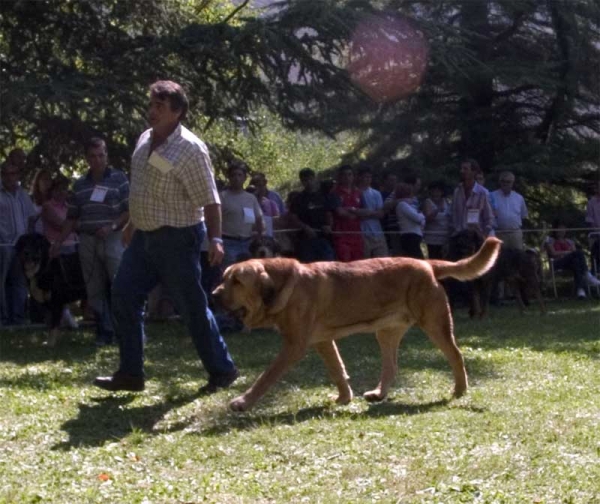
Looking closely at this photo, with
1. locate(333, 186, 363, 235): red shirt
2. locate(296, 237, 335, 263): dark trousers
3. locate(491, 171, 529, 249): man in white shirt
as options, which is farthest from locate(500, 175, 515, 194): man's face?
locate(296, 237, 335, 263): dark trousers

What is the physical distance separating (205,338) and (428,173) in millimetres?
11602

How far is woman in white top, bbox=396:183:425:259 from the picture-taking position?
603 inches

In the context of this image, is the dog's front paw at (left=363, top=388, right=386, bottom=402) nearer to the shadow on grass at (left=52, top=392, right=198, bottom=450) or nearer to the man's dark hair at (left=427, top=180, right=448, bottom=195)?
the shadow on grass at (left=52, top=392, right=198, bottom=450)

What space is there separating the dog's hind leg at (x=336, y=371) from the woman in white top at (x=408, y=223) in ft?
24.6

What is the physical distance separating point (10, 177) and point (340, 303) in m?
6.85

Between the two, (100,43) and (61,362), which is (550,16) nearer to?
(100,43)

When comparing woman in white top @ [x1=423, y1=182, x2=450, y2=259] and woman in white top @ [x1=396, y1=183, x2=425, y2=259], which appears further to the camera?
woman in white top @ [x1=423, y1=182, x2=450, y2=259]

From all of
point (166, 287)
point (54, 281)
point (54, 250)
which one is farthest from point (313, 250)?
point (166, 287)

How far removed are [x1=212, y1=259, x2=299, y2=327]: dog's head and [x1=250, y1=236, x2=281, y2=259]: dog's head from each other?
550 cm

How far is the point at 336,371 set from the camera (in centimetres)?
781

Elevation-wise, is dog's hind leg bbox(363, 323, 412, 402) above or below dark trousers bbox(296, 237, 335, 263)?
below

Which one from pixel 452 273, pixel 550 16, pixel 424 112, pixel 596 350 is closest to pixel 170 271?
pixel 452 273

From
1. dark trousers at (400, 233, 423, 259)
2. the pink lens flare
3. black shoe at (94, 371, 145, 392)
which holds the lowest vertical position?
black shoe at (94, 371, 145, 392)

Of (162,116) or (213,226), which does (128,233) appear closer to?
(213,226)
